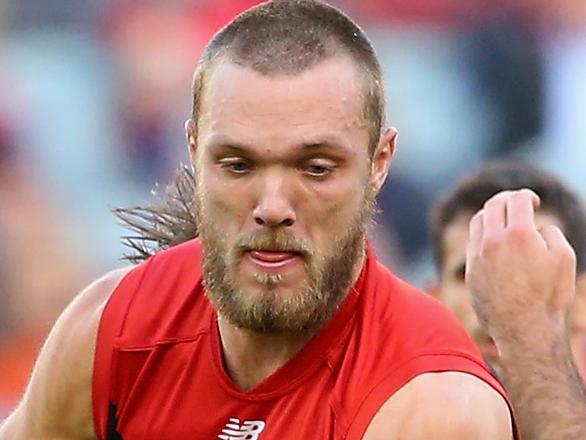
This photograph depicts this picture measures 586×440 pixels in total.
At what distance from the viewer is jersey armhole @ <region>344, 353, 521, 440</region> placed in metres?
2.75

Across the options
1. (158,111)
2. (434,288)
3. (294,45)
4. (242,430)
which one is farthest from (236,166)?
(158,111)

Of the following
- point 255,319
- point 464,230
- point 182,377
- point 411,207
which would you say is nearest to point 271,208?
point 255,319

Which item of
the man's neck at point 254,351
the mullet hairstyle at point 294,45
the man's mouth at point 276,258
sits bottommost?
the man's neck at point 254,351

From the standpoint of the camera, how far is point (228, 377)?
3.08 meters

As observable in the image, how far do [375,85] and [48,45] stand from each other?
402 centimetres

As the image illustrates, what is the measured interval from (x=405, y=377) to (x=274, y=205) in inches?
15.5

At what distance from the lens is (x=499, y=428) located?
2760 mm

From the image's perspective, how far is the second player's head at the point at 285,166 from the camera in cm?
282

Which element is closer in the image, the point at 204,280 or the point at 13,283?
the point at 204,280

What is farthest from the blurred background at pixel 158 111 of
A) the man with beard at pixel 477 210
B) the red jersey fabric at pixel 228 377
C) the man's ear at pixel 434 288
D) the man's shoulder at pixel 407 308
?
the man's shoulder at pixel 407 308

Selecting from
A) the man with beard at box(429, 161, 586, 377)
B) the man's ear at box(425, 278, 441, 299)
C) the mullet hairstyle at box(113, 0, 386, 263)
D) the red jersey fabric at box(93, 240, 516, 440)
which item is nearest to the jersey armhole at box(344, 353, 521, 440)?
the red jersey fabric at box(93, 240, 516, 440)

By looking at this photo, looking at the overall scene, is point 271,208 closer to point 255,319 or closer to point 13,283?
point 255,319

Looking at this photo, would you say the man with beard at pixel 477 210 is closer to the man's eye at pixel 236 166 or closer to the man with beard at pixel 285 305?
the man with beard at pixel 285 305

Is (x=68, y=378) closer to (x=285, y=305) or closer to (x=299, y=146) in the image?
(x=285, y=305)
